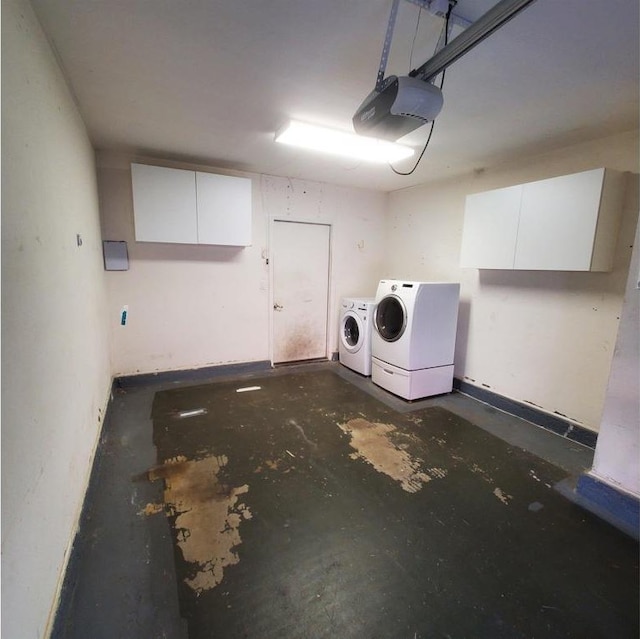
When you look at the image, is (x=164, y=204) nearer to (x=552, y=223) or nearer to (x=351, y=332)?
(x=351, y=332)

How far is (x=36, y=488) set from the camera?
42.0 inches

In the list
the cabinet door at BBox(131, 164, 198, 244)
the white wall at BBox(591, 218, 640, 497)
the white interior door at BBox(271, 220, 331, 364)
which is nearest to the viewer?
the white wall at BBox(591, 218, 640, 497)

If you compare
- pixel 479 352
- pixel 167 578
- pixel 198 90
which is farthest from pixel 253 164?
pixel 167 578

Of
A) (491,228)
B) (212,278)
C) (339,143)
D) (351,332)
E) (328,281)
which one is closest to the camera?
(339,143)

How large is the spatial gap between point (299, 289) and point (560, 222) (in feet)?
9.08

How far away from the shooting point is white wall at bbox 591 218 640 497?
1741 millimetres

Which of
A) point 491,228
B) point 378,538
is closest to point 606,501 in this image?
point 378,538

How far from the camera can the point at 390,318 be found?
3605 millimetres

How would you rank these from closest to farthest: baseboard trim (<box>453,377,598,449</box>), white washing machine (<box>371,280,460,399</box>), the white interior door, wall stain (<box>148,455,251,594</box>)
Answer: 1. wall stain (<box>148,455,251,594</box>)
2. baseboard trim (<box>453,377,598,449</box>)
3. white washing machine (<box>371,280,460,399</box>)
4. the white interior door

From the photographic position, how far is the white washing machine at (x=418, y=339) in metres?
3.16

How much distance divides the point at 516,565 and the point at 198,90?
300 centimetres

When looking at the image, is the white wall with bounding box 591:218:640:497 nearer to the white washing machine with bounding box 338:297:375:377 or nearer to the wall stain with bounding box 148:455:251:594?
the wall stain with bounding box 148:455:251:594

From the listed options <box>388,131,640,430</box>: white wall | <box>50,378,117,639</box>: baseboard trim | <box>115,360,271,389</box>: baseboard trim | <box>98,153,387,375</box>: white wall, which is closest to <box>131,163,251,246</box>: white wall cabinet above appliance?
<box>98,153,387,375</box>: white wall

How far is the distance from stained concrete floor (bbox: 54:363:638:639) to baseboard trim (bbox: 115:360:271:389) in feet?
2.54
